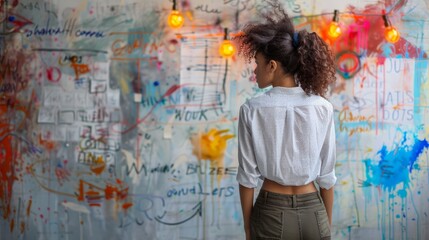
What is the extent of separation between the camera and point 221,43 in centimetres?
424

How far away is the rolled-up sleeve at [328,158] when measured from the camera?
2131mm

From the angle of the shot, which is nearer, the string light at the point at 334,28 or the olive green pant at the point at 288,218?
the olive green pant at the point at 288,218

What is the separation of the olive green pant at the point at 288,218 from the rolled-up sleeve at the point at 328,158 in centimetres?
12

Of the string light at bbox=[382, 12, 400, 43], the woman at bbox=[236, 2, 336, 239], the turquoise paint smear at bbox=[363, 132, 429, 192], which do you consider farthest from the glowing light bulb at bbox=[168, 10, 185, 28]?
the woman at bbox=[236, 2, 336, 239]

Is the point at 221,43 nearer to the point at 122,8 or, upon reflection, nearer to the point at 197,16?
the point at 197,16

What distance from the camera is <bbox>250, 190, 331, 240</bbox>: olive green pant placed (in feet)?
6.67

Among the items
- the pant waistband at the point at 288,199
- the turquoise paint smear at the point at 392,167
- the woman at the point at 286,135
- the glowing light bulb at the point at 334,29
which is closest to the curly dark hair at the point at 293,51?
the woman at the point at 286,135

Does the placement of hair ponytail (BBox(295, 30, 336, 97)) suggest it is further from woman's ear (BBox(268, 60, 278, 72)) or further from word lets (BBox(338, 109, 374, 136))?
word lets (BBox(338, 109, 374, 136))

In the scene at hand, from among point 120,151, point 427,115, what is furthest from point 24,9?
point 427,115

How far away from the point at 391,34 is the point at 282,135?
258cm

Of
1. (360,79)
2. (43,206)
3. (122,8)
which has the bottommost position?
(43,206)

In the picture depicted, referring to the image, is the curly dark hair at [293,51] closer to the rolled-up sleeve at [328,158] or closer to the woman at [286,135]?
Answer: the woman at [286,135]

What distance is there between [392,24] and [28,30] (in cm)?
294

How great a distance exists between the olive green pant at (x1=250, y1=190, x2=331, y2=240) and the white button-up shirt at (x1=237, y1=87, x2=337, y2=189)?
70 mm
